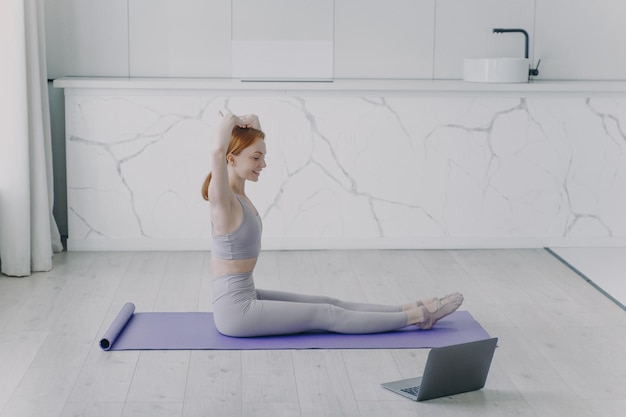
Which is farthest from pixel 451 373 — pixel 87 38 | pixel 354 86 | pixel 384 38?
pixel 87 38

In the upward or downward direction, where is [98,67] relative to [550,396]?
upward

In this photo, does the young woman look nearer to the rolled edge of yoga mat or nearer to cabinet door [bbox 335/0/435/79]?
the rolled edge of yoga mat

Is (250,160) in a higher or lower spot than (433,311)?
higher

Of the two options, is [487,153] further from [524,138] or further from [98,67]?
[98,67]

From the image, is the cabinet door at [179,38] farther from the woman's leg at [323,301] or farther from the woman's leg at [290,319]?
the woman's leg at [290,319]

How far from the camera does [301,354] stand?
3291mm

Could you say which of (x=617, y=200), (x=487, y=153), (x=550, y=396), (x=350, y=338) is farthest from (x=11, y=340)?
(x=617, y=200)

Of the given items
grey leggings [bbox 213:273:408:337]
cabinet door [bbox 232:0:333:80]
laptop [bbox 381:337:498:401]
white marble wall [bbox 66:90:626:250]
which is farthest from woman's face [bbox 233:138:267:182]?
cabinet door [bbox 232:0:333:80]

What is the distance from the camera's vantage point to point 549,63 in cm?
520

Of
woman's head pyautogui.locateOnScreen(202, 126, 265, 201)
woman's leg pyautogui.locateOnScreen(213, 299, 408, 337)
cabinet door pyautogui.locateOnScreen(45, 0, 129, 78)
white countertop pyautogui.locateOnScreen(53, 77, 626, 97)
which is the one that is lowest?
woman's leg pyautogui.locateOnScreen(213, 299, 408, 337)

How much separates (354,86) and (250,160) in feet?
4.86

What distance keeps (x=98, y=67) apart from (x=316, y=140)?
1.25 meters

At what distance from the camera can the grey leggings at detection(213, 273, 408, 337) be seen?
3367 millimetres

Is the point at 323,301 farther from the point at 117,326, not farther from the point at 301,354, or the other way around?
the point at 117,326
